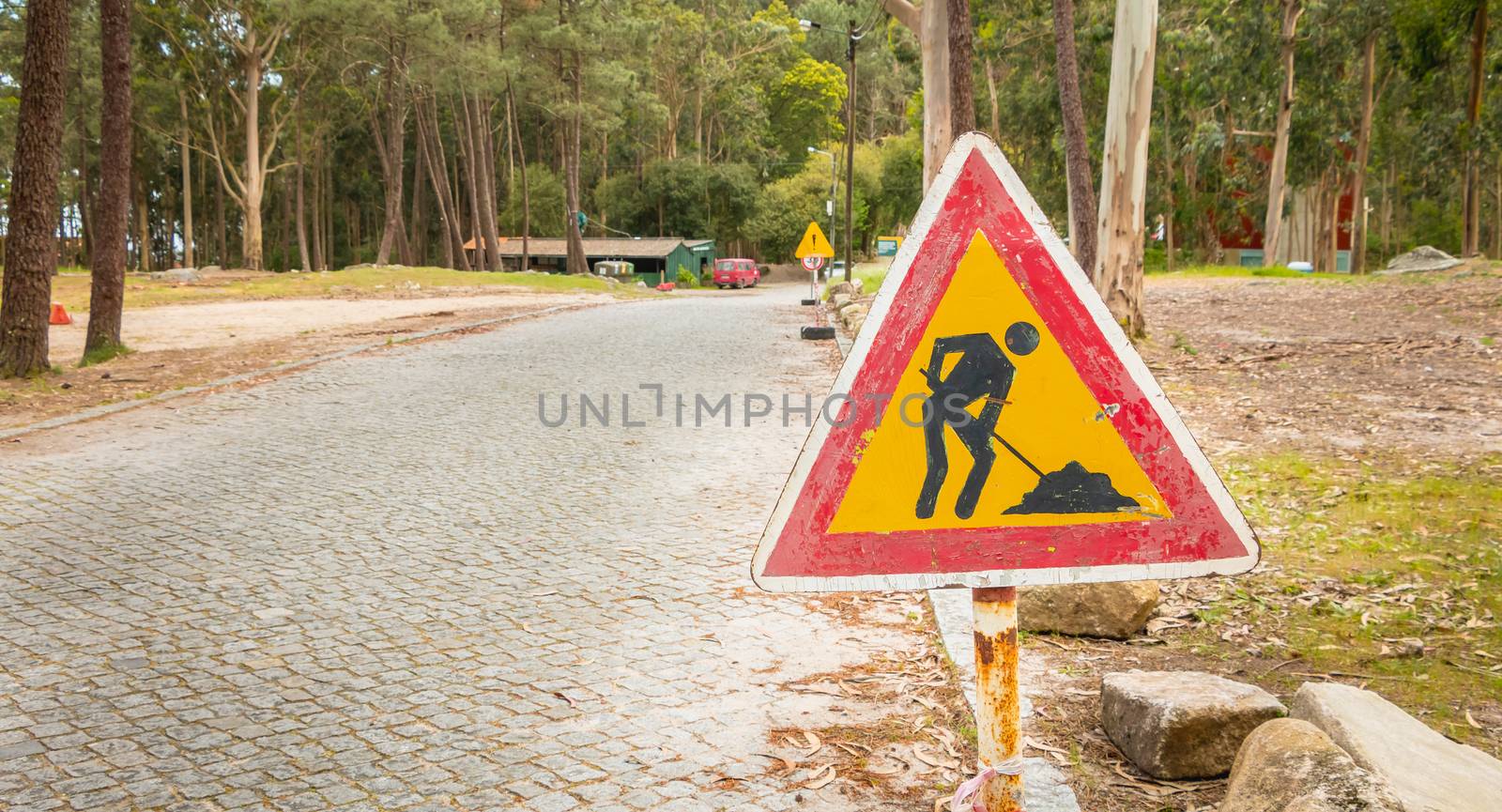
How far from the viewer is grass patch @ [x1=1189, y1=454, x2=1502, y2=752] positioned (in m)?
4.13

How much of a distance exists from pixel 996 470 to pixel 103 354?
16019 mm

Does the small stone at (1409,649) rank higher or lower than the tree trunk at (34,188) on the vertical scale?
lower

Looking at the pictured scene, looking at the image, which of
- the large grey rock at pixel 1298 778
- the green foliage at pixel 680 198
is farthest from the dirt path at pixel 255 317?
the green foliage at pixel 680 198

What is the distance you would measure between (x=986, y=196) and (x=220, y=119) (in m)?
61.9

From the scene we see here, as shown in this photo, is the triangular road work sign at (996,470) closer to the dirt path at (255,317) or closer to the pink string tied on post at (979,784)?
the pink string tied on post at (979,784)

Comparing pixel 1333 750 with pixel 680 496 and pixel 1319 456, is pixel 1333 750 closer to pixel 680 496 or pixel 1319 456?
pixel 680 496

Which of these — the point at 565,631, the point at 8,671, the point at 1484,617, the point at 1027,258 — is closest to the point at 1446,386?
the point at 1484,617

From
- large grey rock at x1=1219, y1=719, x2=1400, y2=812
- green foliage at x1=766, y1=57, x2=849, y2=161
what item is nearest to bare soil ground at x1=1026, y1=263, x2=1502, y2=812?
large grey rock at x1=1219, y1=719, x2=1400, y2=812

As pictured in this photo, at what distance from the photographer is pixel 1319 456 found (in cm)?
808

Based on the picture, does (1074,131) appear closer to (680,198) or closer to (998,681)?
(998,681)

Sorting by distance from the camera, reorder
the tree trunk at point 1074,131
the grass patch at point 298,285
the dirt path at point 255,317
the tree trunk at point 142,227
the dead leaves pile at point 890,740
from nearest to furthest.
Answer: the dead leaves pile at point 890,740 → the tree trunk at point 1074,131 → the dirt path at point 255,317 → the grass patch at point 298,285 → the tree trunk at point 142,227

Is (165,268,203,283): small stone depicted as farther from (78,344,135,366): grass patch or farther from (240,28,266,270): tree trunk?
(78,344,135,366): grass patch

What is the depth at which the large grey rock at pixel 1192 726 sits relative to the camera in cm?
345

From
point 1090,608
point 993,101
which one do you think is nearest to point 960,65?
point 1090,608
